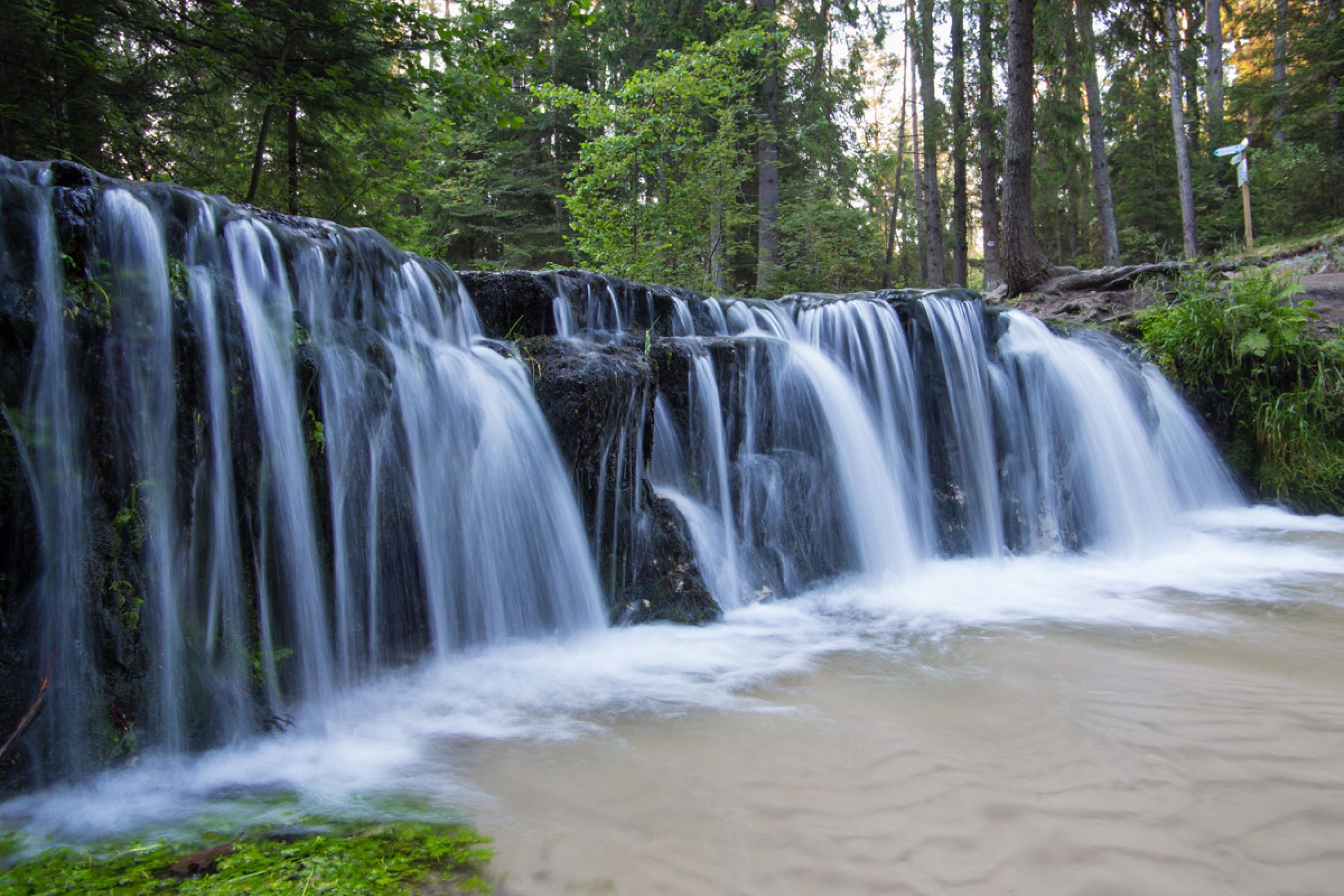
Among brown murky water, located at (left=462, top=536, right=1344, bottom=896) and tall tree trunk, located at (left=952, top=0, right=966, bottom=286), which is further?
tall tree trunk, located at (left=952, top=0, right=966, bottom=286)

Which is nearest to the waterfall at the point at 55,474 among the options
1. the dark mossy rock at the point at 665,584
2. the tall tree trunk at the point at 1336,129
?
the dark mossy rock at the point at 665,584

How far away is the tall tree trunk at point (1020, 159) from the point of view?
423 inches

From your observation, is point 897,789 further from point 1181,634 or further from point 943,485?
point 943,485

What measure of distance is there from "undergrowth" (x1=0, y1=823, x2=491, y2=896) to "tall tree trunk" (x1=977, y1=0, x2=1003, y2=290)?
14855mm

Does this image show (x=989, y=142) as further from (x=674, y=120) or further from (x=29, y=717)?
(x=29, y=717)

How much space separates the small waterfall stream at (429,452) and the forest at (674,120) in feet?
10.5

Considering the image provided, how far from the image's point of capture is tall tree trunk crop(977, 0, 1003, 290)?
49.3ft

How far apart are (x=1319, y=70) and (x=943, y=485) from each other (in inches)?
596

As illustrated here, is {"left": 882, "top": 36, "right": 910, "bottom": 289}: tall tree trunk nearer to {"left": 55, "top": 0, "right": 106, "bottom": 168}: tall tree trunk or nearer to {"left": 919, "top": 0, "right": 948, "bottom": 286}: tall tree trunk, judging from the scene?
{"left": 919, "top": 0, "right": 948, "bottom": 286}: tall tree trunk

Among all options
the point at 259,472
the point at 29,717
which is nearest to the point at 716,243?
the point at 259,472

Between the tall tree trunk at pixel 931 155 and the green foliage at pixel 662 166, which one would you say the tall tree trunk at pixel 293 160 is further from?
the tall tree trunk at pixel 931 155

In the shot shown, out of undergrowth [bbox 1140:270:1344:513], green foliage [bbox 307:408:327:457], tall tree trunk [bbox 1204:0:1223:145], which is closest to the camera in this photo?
green foliage [bbox 307:408:327:457]

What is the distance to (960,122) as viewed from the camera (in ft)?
53.9

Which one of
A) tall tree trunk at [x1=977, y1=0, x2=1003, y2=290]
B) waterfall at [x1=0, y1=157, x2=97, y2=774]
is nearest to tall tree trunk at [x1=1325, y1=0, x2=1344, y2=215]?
tall tree trunk at [x1=977, y1=0, x2=1003, y2=290]
